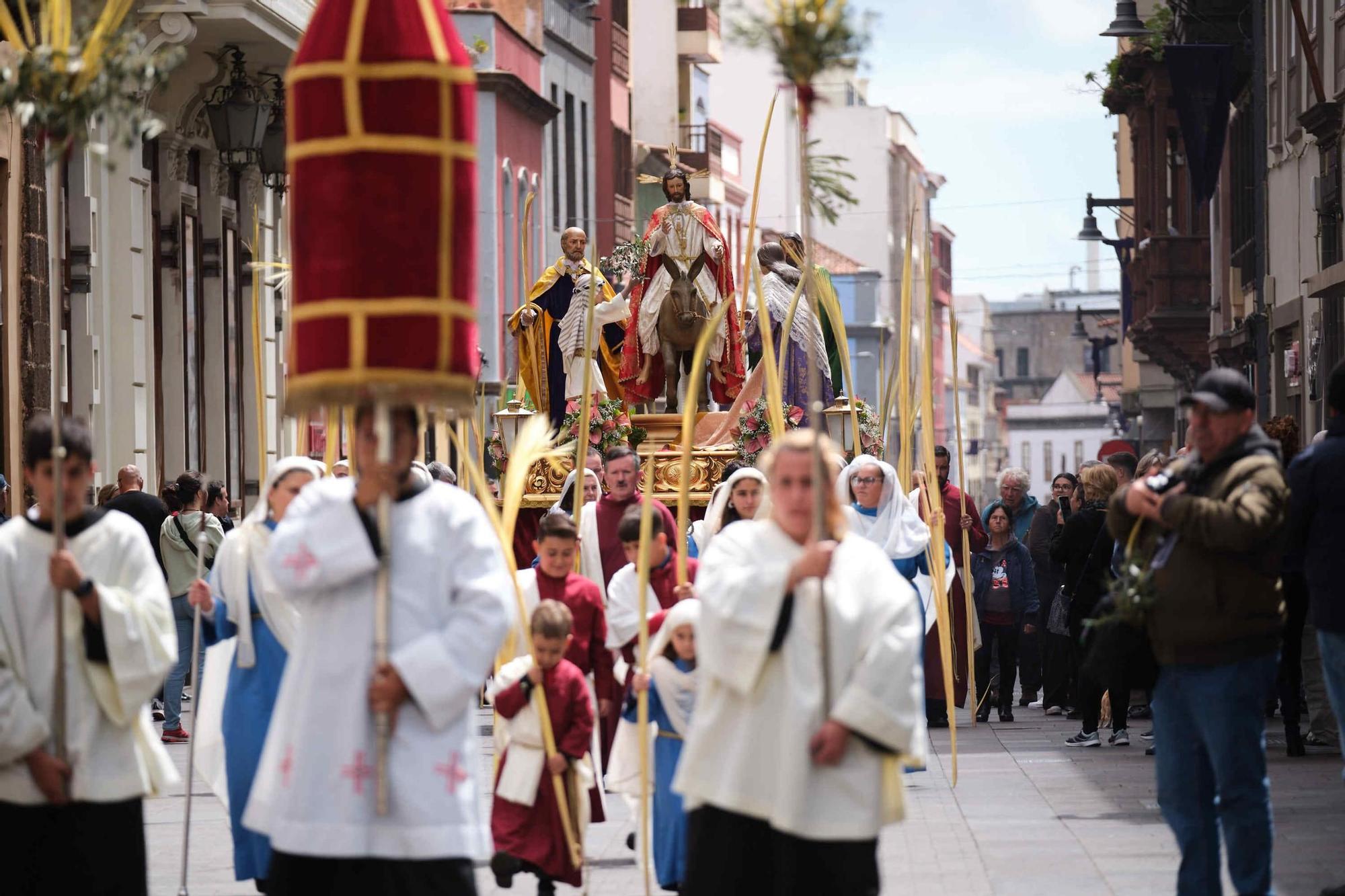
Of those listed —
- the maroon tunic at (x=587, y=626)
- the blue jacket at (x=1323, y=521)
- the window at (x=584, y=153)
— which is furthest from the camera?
the window at (x=584, y=153)

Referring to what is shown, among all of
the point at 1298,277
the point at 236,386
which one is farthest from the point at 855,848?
the point at 236,386

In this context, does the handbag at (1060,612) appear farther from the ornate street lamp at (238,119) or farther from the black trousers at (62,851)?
the black trousers at (62,851)

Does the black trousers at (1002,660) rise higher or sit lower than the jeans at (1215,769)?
lower

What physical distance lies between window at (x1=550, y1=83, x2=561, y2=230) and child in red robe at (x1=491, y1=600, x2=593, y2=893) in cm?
3999

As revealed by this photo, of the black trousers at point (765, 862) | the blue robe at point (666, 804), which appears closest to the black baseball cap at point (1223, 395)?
the black trousers at point (765, 862)

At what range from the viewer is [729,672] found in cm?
691

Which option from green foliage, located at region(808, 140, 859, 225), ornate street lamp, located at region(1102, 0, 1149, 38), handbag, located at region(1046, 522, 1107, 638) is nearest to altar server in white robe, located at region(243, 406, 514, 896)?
green foliage, located at region(808, 140, 859, 225)

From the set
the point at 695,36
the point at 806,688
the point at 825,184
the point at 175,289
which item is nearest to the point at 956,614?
the point at 825,184

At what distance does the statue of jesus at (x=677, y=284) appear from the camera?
20.9m

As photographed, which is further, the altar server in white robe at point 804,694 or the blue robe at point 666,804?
the blue robe at point 666,804

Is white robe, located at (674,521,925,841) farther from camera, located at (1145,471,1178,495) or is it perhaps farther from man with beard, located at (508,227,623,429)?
man with beard, located at (508,227,623,429)

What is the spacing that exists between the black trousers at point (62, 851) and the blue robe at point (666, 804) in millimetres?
2750

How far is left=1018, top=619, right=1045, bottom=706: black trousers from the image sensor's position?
18.5 meters

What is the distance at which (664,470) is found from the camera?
20250mm
